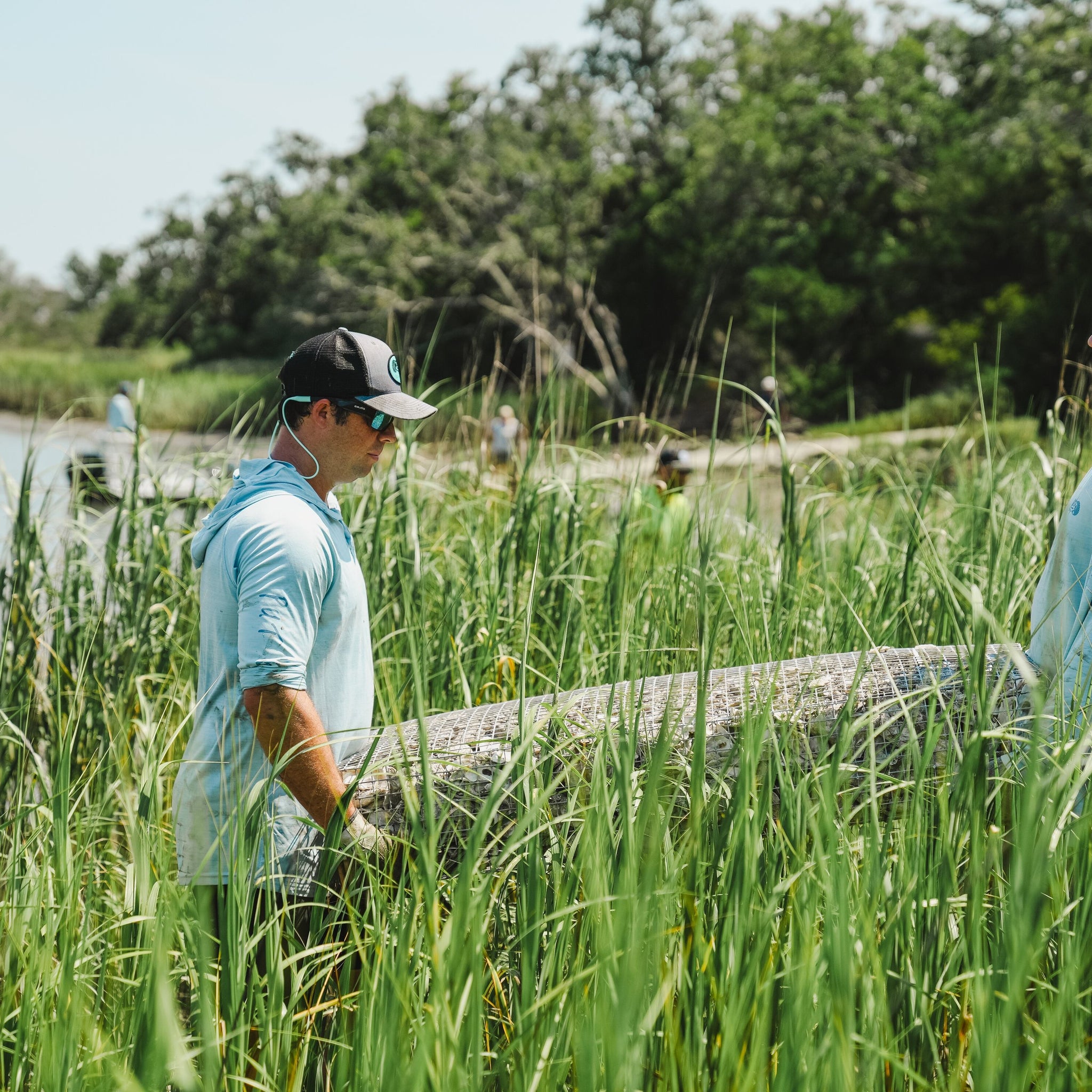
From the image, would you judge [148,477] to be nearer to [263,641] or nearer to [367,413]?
[367,413]

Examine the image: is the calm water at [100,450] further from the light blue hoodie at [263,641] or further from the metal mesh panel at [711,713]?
the metal mesh panel at [711,713]

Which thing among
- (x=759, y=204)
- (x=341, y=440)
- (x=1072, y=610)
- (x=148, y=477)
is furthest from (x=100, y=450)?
(x=759, y=204)

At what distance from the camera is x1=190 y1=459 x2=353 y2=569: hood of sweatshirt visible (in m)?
1.82

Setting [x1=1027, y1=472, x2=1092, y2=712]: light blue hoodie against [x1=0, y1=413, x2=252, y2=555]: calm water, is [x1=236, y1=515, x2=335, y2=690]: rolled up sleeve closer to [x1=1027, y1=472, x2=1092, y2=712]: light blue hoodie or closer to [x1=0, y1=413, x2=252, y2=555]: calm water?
[x1=1027, y1=472, x2=1092, y2=712]: light blue hoodie

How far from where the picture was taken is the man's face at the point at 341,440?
1.92 metres

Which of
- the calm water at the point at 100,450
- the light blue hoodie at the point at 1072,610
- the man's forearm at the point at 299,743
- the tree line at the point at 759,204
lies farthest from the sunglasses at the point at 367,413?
the tree line at the point at 759,204

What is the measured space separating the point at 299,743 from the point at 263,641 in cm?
17

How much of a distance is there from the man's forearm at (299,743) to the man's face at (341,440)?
45 centimetres

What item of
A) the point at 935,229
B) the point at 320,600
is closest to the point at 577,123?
the point at 935,229

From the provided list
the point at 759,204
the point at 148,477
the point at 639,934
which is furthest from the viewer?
the point at 759,204

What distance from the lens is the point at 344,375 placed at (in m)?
1.89

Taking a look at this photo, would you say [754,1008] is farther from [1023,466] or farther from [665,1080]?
[1023,466]

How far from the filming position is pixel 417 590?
2910 mm

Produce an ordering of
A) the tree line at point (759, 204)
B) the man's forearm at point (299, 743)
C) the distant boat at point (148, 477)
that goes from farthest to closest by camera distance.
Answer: the tree line at point (759, 204)
the distant boat at point (148, 477)
the man's forearm at point (299, 743)
